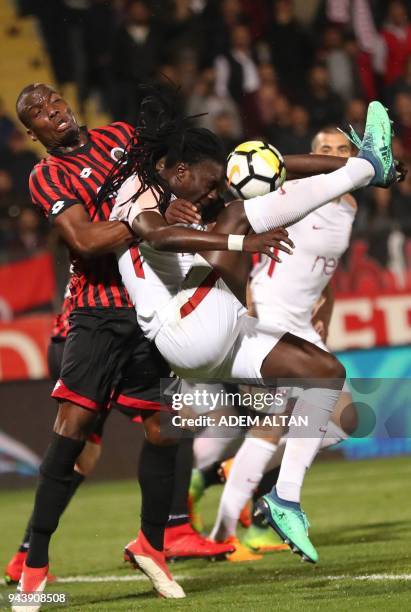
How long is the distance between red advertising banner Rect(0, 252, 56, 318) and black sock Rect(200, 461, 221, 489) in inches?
151

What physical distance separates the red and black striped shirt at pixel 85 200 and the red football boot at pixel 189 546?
1670mm

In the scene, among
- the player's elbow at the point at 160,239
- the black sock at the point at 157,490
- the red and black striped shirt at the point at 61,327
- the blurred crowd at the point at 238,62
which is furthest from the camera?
the blurred crowd at the point at 238,62

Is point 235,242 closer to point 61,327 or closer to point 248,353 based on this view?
point 248,353

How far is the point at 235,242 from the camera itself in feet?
16.3

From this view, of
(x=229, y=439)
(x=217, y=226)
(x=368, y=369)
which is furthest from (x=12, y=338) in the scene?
(x=217, y=226)

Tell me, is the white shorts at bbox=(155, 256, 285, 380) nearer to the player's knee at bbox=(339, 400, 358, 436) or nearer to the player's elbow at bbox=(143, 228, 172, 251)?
the player's elbow at bbox=(143, 228, 172, 251)

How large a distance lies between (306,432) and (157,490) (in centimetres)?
73

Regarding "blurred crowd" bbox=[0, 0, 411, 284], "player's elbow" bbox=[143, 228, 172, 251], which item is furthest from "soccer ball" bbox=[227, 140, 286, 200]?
"blurred crowd" bbox=[0, 0, 411, 284]

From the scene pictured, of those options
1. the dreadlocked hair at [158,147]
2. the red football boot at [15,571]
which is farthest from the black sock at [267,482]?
the dreadlocked hair at [158,147]

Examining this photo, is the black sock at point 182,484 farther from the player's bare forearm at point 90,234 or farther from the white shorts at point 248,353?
the player's bare forearm at point 90,234

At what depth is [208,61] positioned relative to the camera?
550 inches

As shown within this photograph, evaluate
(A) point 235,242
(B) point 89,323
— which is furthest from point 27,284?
(A) point 235,242

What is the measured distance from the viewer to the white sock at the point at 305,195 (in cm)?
513

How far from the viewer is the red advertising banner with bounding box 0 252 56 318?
1075 cm
